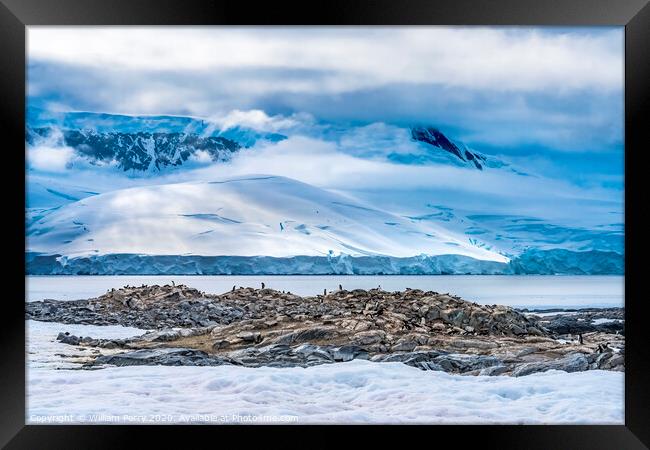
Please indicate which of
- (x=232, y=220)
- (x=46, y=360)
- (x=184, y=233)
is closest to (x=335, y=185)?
(x=232, y=220)

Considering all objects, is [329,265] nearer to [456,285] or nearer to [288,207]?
[288,207]

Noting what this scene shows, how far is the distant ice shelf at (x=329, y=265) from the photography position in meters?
3.93

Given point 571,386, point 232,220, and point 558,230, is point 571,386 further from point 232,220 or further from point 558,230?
point 232,220

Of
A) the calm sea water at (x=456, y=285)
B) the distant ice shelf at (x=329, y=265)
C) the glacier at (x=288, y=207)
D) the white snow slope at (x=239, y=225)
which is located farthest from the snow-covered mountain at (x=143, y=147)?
the calm sea water at (x=456, y=285)

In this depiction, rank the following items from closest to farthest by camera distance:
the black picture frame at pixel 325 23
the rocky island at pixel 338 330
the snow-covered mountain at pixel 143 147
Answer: the black picture frame at pixel 325 23 < the rocky island at pixel 338 330 < the snow-covered mountain at pixel 143 147

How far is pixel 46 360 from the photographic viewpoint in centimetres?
368

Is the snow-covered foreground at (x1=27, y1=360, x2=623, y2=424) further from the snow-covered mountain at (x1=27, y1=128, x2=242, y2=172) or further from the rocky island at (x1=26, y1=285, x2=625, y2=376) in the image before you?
the snow-covered mountain at (x1=27, y1=128, x2=242, y2=172)

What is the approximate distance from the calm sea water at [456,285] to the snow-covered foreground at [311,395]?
0.48 m

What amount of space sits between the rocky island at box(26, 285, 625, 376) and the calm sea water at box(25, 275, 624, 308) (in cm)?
5

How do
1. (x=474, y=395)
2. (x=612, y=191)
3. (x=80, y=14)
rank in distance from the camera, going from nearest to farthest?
Answer: (x=80, y=14)
(x=474, y=395)
(x=612, y=191)

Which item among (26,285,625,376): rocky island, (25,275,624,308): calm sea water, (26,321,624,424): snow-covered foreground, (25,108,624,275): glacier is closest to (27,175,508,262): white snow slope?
(25,108,624,275): glacier

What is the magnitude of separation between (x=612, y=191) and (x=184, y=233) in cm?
265

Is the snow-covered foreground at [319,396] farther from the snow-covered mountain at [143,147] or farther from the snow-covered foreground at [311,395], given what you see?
the snow-covered mountain at [143,147]

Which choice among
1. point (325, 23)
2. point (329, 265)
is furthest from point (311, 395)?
point (325, 23)
